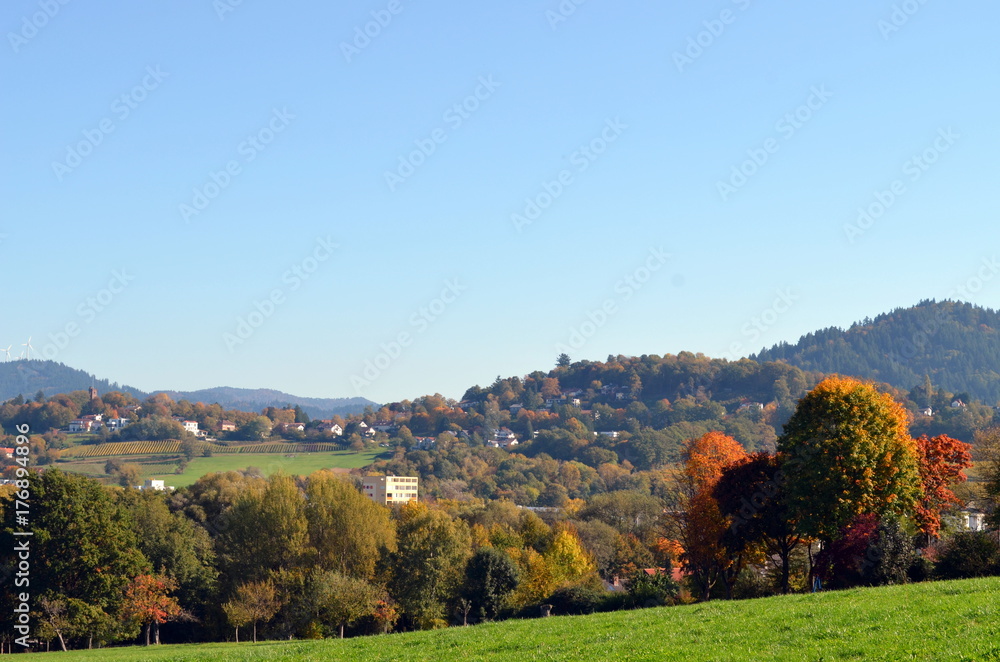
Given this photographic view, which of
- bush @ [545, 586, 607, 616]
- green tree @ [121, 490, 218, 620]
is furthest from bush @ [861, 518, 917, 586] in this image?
green tree @ [121, 490, 218, 620]

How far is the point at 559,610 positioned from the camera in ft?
145

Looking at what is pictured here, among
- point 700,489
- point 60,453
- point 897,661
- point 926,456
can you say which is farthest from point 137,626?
point 60,453

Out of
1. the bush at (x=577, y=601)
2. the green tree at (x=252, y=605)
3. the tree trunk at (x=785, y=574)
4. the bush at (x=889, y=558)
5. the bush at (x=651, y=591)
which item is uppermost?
the bush at (x=889, y=558)

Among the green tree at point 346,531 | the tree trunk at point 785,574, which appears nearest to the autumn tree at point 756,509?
the tree trunk at point 785,574

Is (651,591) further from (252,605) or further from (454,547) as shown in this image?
(252,605)

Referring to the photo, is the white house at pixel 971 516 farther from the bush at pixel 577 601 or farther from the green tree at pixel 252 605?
the green tree at pixel 252 605

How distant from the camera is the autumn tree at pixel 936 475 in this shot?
A: 37688 mm

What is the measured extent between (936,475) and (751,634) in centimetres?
2425

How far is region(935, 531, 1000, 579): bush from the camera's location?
102 feet

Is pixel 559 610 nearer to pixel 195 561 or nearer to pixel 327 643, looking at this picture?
pixel 327 643

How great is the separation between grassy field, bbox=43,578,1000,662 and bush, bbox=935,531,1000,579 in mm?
8119

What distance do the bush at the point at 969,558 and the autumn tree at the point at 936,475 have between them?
485 centimetres

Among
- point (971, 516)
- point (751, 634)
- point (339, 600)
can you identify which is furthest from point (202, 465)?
point (751, 634)

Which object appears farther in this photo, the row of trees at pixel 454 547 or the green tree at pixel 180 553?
the green tree at pixel 180 553
